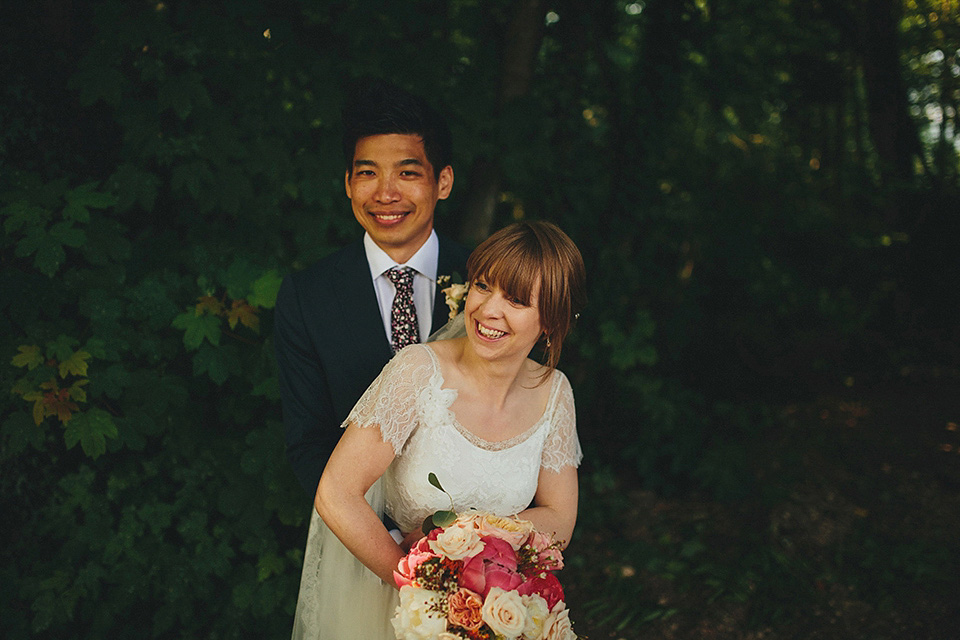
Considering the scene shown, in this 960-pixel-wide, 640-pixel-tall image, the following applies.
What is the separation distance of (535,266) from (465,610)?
2.98 feet

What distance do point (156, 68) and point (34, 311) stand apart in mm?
1160

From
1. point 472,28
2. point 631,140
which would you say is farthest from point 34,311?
point 631,140

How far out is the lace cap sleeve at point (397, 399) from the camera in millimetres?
1941

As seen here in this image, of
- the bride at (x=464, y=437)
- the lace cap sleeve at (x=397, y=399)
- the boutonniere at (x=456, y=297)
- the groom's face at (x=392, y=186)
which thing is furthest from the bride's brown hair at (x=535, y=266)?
the groom's face at (x=392, y=186)

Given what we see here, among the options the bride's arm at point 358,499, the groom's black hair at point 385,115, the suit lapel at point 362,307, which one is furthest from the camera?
the suit lapel at point 362,307

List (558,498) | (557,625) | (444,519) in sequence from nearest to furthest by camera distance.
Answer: (557,625), (444,519), (558,498)

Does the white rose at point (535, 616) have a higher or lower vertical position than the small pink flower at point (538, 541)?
lower

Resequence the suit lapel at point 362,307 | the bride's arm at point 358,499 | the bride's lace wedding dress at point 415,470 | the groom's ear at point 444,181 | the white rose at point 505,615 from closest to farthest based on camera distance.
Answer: the white rose at point 505,615, the bride's arm at point 358,499, the bride's lace wedding dress at point 415,470, the suit lapel at point 362,307, the groom's ear at point 444,181

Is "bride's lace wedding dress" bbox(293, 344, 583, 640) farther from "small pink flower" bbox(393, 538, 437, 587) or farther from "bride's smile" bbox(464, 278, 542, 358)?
"small pink flower" bbox(393, 538, 437, 587)

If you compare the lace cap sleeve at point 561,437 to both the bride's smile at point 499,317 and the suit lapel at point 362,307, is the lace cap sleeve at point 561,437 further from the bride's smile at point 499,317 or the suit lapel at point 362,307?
the suit lapel at point 362,307

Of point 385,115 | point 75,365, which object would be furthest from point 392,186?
point 75,365

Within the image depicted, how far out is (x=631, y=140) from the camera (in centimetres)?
461

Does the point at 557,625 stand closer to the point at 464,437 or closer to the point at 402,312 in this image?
the point at 464,437

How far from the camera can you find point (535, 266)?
1.95m
